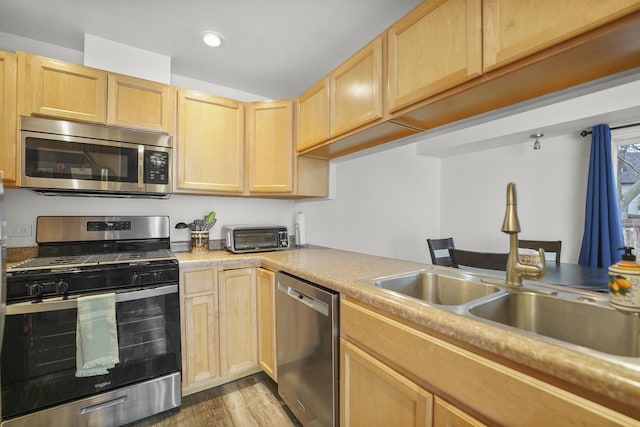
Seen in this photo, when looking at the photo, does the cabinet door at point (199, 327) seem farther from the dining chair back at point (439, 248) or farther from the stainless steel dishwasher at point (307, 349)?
the dining chair back at point (439, 248)

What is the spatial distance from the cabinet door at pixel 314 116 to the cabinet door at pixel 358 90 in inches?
3.4

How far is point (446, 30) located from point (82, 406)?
262 cm

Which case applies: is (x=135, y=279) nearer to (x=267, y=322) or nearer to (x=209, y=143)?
(x=267, y=322)

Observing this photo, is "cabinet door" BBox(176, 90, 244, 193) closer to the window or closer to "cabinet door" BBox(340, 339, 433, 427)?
"cabinet door" BBox(340, 339, 433, 427)

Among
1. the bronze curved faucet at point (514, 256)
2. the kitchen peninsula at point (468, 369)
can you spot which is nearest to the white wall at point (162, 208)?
the kitchen peninsula at point (468, 369)

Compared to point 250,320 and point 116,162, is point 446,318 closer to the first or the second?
point 250,320

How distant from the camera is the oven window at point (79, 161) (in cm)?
167

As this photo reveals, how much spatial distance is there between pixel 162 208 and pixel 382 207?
2.32 m

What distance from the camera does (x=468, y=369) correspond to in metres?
0.75

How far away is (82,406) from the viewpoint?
4.92ft

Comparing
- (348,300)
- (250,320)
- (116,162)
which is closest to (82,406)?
(250,320)

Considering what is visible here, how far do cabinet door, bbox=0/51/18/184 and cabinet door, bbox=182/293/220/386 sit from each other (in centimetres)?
128

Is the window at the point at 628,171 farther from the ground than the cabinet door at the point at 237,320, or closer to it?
farther from the ground

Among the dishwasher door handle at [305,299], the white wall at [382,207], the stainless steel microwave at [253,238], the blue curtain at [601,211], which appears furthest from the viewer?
the white wall at [382,207]
